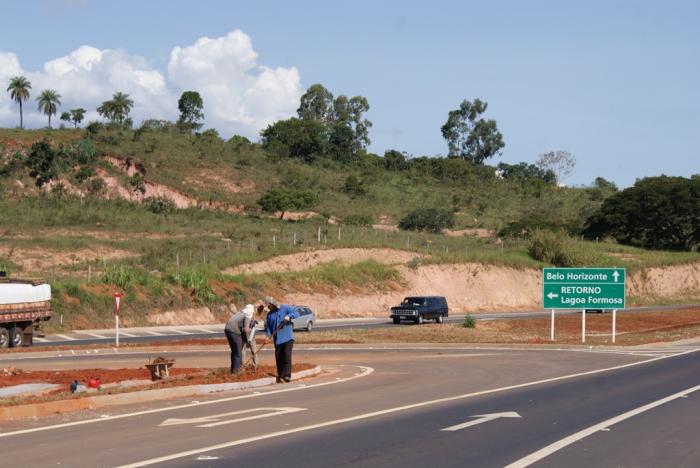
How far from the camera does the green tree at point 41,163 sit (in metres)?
93.7

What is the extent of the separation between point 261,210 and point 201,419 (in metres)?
87.5

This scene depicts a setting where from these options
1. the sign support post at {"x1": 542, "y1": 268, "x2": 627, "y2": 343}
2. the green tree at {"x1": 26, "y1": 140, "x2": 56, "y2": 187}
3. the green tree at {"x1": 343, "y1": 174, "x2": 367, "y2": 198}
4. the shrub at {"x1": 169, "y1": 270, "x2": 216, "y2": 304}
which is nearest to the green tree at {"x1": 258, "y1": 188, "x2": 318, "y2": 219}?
the green tree at {"x1": 343, "y1": 174, "x2": 367, "y2": 198}

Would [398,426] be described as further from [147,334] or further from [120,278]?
[120,278]

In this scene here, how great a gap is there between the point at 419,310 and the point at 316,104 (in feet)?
367

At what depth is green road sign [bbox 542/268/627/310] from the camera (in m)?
39.3

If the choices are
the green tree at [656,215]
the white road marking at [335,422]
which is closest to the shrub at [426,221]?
the green tree at [656,215]

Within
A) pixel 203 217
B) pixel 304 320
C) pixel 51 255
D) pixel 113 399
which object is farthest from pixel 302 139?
pixel 113 399

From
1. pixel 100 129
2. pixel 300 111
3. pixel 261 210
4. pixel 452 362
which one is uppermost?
pixel 300 111

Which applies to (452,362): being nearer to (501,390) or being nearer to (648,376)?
(648,376)

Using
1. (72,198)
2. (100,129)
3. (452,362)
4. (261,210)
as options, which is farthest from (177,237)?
(452,362)

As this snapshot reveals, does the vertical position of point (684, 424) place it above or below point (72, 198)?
below

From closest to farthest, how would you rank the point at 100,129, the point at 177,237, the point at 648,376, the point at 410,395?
the point at 410,395
the point at 648,376
the point at 177,237
the point at 100,129

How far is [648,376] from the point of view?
24.5 metres

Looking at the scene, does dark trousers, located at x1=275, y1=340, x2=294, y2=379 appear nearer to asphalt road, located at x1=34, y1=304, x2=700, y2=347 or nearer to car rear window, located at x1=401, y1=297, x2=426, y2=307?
asphalt road, located at x1=34, y1=304, x2=700, y2=347
